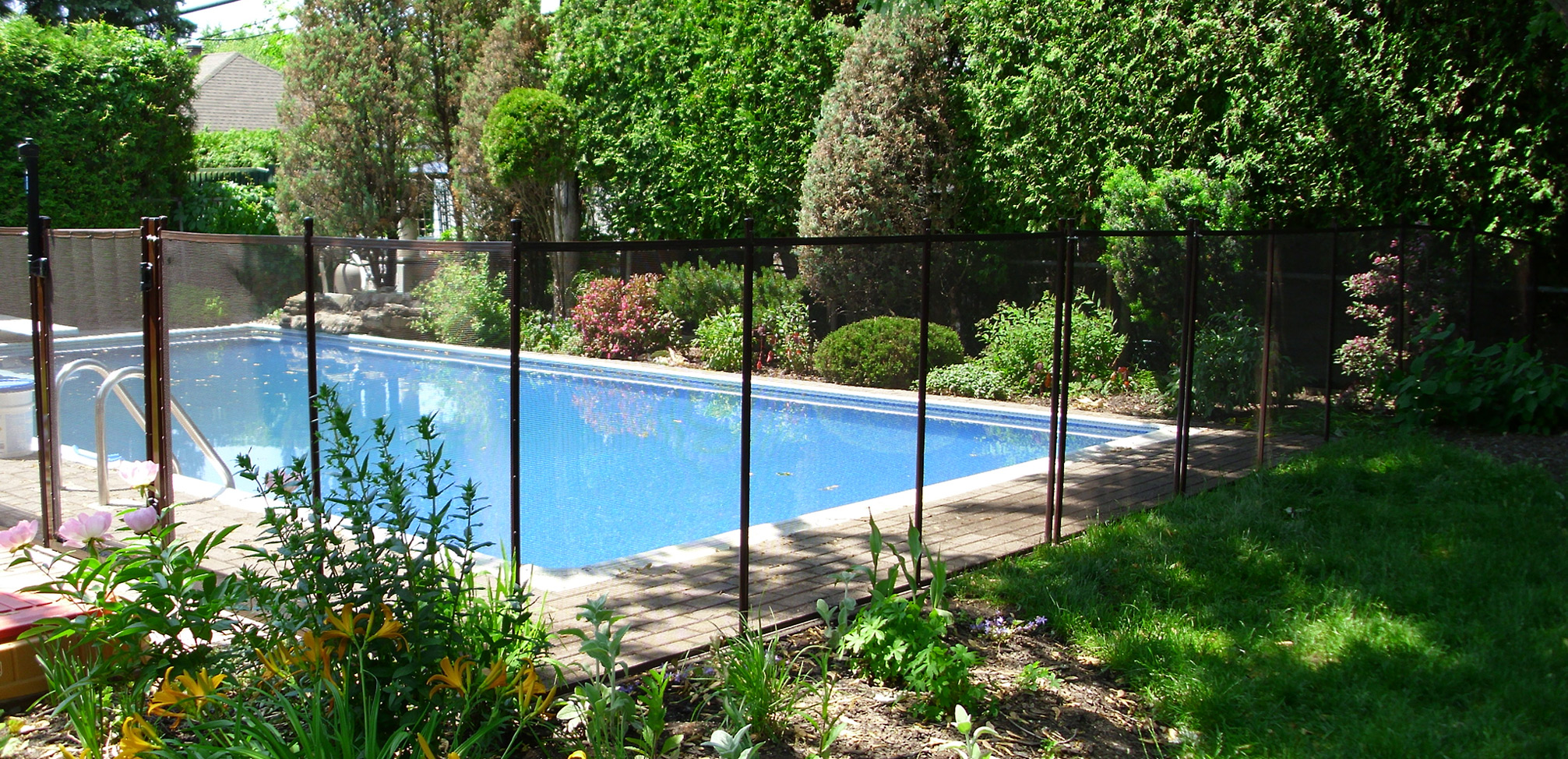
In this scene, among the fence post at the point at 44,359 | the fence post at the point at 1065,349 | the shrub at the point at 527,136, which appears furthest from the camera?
the shrub at the point at 527,136

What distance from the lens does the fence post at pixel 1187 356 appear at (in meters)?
6.26

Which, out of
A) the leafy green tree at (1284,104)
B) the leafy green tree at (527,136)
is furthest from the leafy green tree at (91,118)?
the leafy green tree at (1284,104)

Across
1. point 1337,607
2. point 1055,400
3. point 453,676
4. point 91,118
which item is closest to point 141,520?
point 453,676

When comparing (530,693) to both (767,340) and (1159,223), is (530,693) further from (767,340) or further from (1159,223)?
(767,340)

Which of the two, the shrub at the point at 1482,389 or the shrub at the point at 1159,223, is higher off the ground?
the shrub at the point at 1159,223

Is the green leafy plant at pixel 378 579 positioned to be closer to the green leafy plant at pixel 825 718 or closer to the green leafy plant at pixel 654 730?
the green leafy plant at pixel 654 730

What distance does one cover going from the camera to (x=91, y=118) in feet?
55.9

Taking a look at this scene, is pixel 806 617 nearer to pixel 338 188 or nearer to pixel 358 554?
pixel 358 554

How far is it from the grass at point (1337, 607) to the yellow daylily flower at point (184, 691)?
2.90 meters

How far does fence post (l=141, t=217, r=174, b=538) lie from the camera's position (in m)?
4.57

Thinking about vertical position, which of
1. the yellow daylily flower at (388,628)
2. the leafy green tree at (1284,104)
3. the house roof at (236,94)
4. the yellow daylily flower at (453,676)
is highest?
the house roof at (236,94)

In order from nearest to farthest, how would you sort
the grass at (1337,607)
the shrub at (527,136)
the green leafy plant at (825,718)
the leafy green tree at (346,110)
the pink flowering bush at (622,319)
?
the green leafy plant at (825,718) < the grass at (1337,607) < the pink flowering bush at (622,319) < the shrub at (527,136) < the leafy green tree at (346,110)

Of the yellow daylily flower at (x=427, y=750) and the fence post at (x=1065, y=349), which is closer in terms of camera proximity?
the yellow daylily flower at (x=427, y=750)

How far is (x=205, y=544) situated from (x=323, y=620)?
0.52 meters
